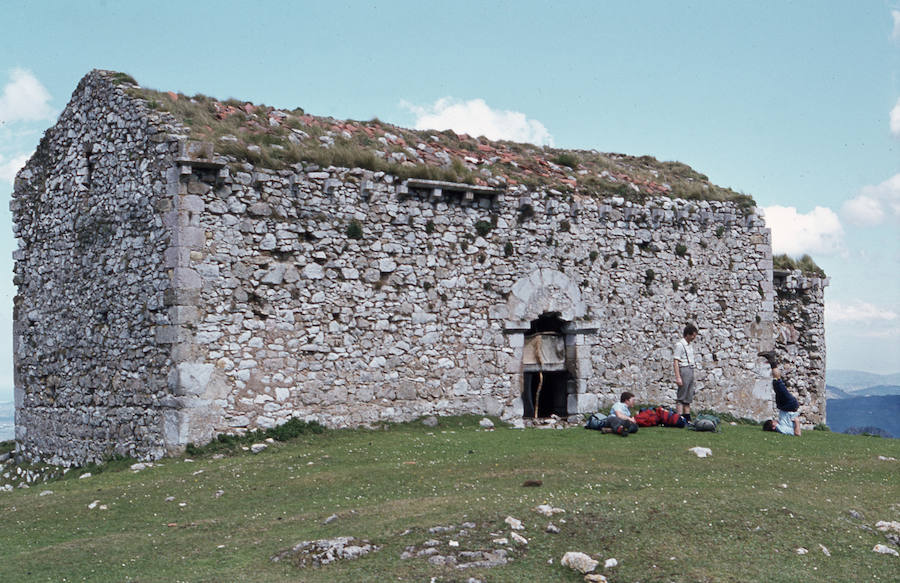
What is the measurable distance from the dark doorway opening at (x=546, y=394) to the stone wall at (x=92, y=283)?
26.7ft

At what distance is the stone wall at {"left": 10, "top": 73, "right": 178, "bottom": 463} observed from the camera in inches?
621

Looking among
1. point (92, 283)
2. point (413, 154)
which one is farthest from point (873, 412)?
point (92, 283)

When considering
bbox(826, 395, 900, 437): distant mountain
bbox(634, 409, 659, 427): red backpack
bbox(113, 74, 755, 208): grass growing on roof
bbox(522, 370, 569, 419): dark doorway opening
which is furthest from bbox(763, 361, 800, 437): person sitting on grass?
bbox(826, 395, 900, 437): distant mountain

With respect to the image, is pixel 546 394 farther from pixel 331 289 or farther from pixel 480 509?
pixel 480 509

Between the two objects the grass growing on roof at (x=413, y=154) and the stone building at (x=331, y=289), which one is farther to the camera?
the grass growing on roof at (x=413, y=154)

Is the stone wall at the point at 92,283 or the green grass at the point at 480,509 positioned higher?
the stone wall at the point at 92,283

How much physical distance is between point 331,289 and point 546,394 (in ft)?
20.9

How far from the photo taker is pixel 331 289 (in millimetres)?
16453

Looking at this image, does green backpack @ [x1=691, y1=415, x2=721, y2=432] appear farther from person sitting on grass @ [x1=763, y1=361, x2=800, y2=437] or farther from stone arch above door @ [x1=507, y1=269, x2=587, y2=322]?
stone arch above door @ [x1=507, y1=269, x2=587, y2=322]

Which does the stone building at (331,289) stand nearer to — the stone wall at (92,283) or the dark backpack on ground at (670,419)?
the stone wall at (92,283)

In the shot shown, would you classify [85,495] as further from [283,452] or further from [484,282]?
[484,282]

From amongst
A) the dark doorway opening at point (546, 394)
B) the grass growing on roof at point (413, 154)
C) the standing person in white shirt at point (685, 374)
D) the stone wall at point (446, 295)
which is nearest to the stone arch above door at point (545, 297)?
the stone wall at point (446, 295)

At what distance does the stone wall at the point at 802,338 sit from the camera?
76.7ft

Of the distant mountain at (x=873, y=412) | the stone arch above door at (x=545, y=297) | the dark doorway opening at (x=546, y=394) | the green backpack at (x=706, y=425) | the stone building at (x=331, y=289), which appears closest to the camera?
the stone building at (x=331, y=289)
